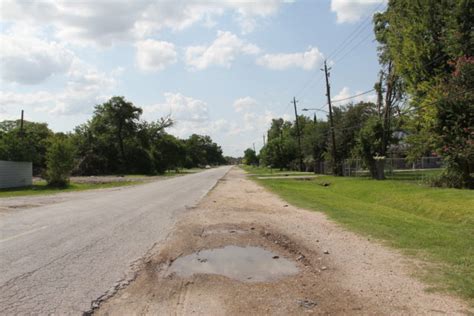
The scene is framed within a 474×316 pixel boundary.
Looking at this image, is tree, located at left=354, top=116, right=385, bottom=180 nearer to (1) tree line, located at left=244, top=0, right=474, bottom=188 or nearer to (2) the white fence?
(1) tree line, located at left=244, top=0, right=474, bottom=188

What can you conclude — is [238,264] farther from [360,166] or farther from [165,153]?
[165,153]

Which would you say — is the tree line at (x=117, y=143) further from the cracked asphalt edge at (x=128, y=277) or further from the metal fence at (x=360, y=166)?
the cracked asphalt edge at (x=128, y=277)

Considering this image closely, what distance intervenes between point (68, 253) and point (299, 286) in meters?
4.58

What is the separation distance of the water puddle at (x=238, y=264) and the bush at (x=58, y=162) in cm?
2874

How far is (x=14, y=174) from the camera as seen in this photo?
34062 mm

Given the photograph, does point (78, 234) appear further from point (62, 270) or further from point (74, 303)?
point (74, 303)

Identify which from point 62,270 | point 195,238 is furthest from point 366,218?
point 62,270

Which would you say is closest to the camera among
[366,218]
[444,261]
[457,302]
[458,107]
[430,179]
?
[457,302]

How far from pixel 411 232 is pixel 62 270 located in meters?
8.07

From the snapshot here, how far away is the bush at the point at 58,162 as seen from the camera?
33781mm

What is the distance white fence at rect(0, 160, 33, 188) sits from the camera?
107 feet

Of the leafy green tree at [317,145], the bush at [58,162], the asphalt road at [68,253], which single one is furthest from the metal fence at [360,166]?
the bush at [58,162]

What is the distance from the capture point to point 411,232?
10453 millimetres

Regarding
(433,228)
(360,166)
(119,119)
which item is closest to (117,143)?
(119,119)
